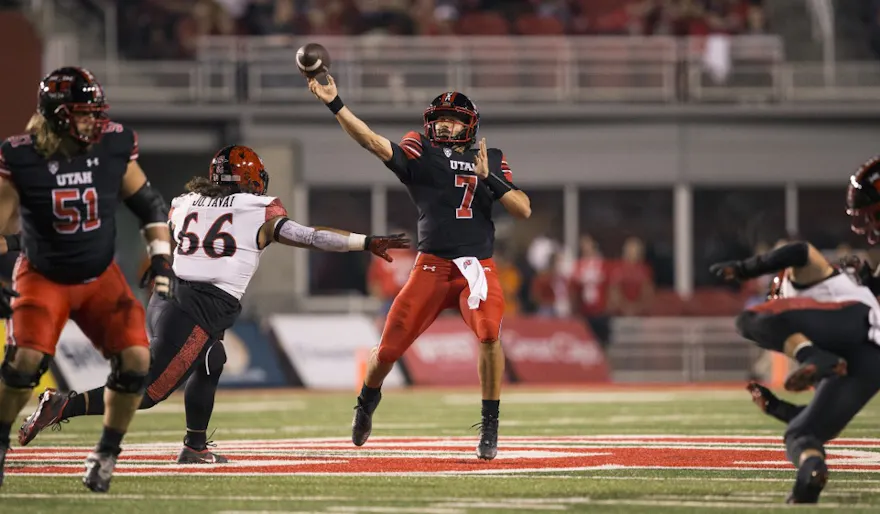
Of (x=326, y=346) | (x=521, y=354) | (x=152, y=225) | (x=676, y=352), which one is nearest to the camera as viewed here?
(x=152, y=225)

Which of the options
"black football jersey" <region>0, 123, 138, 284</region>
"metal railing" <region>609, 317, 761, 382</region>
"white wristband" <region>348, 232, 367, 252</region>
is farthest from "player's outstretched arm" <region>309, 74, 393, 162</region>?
"metal railing" <region>609, 317, 761, 382</region>

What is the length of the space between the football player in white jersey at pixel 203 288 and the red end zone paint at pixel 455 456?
32 cm

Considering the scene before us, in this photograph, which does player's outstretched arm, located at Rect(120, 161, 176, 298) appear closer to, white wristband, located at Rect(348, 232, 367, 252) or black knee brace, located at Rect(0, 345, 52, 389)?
black knee brace, located at Rect(0, 345, 52, 389)

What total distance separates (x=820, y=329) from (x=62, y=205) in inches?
135

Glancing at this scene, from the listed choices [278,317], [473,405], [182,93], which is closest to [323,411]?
[473,405]

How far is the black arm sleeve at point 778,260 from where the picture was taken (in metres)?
7.00

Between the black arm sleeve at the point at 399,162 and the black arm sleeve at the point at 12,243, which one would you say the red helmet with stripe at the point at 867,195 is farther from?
the black arm sleeve at the point at 12,243

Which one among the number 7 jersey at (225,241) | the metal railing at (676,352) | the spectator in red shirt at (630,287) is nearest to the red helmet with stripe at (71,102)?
the number 7 jersey at (225,241)

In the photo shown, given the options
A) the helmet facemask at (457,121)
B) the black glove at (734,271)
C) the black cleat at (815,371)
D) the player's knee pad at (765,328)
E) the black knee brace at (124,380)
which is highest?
the helmet facemask at (457,121)

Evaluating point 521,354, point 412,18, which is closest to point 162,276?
point 521,354

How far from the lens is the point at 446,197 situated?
9539 mm

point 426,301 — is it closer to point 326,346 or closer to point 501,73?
point 326,346

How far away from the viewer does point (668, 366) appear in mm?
21453

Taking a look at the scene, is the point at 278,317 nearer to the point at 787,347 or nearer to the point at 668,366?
the point at 668,366
